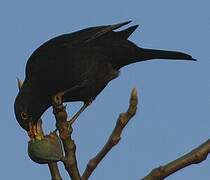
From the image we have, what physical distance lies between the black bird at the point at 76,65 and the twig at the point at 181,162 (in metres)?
2.85

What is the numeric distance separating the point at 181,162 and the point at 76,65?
10.1 feet

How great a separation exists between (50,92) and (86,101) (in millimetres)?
378

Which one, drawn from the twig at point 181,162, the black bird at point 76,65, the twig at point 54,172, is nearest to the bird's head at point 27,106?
the black bird at point 76,65

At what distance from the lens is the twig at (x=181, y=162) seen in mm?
2281

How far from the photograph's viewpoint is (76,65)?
5.31 metres

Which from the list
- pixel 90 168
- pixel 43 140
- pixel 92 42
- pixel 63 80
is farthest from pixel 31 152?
pixel 92 42

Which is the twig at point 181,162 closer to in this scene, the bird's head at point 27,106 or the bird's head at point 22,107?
the bird's head at point 22,107

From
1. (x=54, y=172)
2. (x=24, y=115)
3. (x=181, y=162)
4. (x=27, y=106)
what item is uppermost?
(x=27, y=106)

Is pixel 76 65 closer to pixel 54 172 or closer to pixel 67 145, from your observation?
pixel 54 172

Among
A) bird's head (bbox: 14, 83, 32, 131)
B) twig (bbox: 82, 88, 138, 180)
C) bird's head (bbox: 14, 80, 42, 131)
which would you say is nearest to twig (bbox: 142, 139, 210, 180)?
twig (bbox: 82, 88, 138, 180)

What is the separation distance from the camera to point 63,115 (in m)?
3.00

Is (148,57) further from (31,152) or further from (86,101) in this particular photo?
(31,152)

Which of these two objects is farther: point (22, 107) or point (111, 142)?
point (22, 107)

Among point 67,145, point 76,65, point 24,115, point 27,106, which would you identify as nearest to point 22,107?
point 27,106
